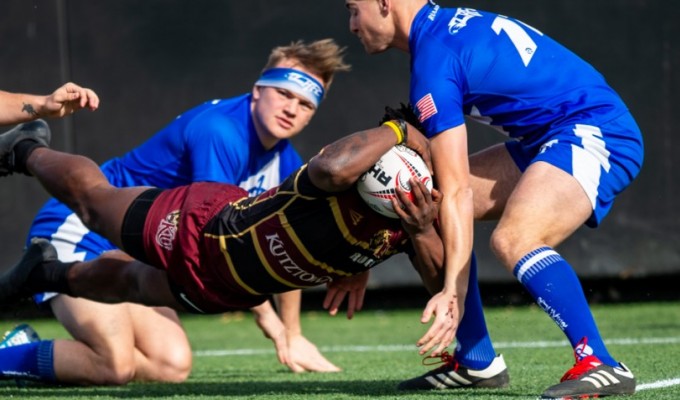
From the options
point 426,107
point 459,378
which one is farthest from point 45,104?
point 459,378

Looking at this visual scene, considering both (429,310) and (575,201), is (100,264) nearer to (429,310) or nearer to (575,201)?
(429,310)

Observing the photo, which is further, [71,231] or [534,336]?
[534,336]

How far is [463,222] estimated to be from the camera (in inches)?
159

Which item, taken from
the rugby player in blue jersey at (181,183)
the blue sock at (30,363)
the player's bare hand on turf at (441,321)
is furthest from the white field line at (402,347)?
the player's bare hand on turf at (441,321)

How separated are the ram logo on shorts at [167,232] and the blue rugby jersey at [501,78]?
42.7 inches

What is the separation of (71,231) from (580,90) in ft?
9.19

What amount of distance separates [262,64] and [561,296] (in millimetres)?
5393

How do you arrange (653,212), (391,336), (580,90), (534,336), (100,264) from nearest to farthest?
(580,90), (100,264), (534,336), (391,336), (653,212)

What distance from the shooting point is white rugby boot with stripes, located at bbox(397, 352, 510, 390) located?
15.3 feet

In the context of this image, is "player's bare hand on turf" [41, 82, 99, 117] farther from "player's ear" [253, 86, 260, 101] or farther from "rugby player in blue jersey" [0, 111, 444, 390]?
"player's ear" [253, 86, 260, 101]

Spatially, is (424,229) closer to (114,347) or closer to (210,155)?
(210,155)

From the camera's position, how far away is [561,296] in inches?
157

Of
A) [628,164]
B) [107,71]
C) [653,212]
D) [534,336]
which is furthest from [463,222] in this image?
[107,71]

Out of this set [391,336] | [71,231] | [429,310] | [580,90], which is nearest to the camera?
[429,310]
